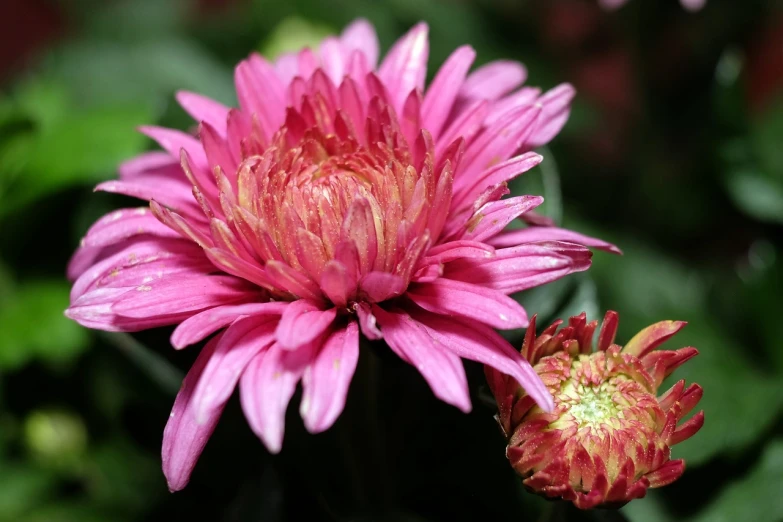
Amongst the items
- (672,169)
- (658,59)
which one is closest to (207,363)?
(672,169)

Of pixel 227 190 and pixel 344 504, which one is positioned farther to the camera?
pixel 344 504

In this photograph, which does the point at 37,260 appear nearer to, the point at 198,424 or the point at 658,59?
the point at 198,424

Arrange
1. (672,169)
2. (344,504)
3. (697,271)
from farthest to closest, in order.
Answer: (672,169)
(697,271)
(344,504)

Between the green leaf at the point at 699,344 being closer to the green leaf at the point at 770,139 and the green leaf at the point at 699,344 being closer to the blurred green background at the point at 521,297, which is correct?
the blurred green background at the point at 521,297

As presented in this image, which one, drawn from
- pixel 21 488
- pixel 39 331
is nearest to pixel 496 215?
pixel 39 331

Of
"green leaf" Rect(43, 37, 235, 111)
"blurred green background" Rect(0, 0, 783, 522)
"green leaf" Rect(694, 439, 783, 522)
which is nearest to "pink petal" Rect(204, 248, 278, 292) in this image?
"blurred green background" Rect(0, 0, 783, 522)

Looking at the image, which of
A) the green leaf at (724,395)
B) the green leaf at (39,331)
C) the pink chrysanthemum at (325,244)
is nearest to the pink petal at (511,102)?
the pink chrysanthemum at (325,244)
